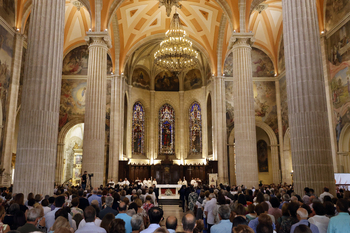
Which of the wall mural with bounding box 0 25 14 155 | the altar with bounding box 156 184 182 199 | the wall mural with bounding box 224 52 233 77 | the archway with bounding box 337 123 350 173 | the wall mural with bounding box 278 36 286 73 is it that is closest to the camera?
the archway with bounding box 337 123 350 173

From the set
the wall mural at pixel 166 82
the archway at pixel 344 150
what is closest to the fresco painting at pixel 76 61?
the wall mural at pixel 166 82

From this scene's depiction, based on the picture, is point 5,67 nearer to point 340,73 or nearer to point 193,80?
point 340,73

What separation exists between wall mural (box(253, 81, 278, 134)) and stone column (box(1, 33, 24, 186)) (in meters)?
16.6

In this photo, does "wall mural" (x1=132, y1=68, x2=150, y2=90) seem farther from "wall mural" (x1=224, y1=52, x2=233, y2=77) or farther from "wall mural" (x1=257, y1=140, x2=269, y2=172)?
"wall mural" (x1=257, y1=140, x2=269, y2=172)

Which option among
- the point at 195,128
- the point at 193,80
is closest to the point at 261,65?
the point at 193,80

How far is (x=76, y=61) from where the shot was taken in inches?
910

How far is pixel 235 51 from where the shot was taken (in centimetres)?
1410

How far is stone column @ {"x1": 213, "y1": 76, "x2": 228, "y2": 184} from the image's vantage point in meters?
21.7

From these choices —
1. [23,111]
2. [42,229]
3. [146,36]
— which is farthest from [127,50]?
[42,229]

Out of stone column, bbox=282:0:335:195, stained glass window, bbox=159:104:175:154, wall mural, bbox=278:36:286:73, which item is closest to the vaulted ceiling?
wall mural, bbox=278:36:286:73

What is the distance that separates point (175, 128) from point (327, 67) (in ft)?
51.7

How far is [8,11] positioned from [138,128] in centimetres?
1527

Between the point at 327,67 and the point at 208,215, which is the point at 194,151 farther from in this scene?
the point at 208,215

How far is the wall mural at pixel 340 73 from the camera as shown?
559 inches
